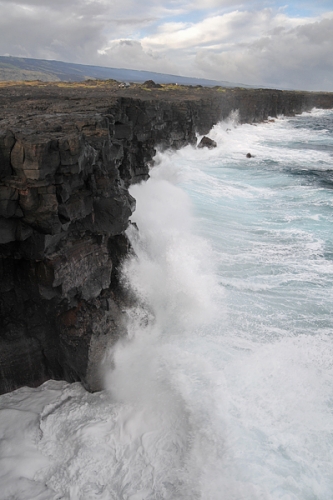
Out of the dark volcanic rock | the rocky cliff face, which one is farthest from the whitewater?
the dark volcanic rock

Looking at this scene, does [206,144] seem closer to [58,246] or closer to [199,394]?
[58,246]

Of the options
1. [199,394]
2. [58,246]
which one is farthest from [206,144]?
[199,394]

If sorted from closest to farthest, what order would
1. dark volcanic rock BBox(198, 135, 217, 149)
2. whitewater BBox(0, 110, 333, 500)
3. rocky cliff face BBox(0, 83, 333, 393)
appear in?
1. whitewater BBox(0, 110, 333, 500)
2. rocky cliff face BBox(0, 83, 333, 393)
3. dark volcanic rock BBox(198, 135, 217, 149)

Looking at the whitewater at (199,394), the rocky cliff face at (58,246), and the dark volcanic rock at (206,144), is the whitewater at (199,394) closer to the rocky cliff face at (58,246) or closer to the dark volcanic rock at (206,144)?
the rocky cliff face at (58,246)

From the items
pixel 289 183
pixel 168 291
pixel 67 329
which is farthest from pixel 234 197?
pixel 67 329

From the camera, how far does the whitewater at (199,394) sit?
25.7 feet

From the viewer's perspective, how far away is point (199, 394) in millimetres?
9383

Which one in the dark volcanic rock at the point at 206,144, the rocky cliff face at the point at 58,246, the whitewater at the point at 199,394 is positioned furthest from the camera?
the dark volcanic rock at the point at 206,144

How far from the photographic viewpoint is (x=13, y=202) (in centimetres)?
840

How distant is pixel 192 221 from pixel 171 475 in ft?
42.8

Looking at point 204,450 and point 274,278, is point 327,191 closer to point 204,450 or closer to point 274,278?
point 274,278

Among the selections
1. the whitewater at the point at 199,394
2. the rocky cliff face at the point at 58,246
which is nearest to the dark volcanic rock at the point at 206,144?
the whitewater at the point at 199,394

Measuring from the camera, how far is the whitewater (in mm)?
7848

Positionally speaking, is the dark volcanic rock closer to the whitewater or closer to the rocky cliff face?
the whitewater
